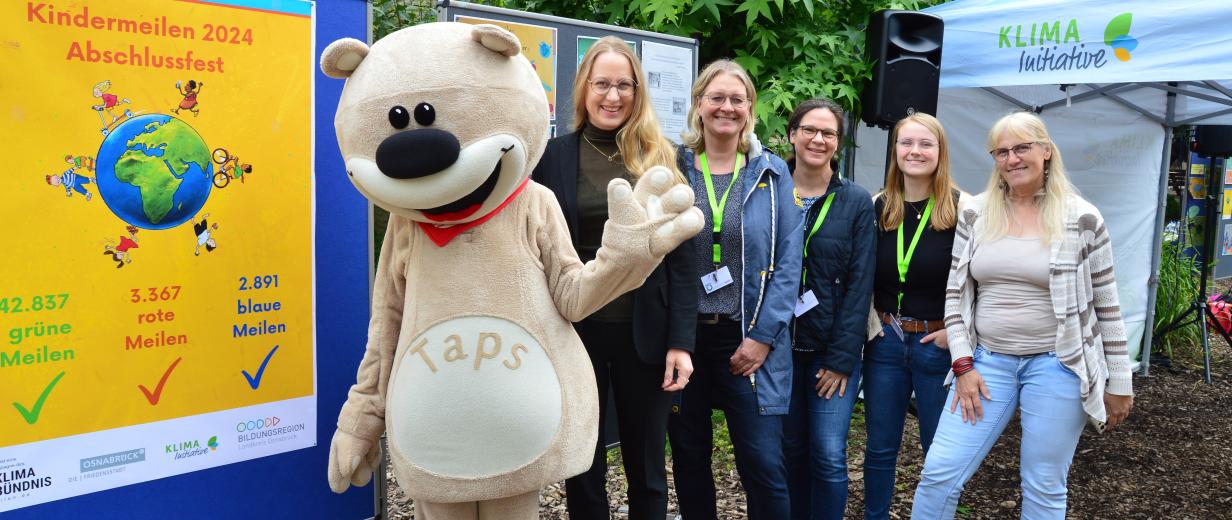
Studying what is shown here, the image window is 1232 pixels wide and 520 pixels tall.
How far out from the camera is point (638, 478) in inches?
105

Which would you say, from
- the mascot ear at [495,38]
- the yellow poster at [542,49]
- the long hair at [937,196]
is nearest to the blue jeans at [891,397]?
the long hair at [937,196]

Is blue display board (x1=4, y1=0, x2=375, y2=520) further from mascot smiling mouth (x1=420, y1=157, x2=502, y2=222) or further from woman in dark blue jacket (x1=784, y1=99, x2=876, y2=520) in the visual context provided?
woman in dark blue jacket (x1=784, y1=99, x2=876, y2=520)

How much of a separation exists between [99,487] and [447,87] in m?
1.53

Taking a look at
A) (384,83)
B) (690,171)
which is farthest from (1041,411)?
(384,83)

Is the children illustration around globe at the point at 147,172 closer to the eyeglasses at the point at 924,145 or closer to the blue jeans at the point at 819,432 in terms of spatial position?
the blue jeans at the point at 819,432

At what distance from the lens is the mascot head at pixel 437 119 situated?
192 centimetres

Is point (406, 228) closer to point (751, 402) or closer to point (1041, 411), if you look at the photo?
point (751, 402)

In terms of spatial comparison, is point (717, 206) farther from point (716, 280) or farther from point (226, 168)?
point (226, 168)

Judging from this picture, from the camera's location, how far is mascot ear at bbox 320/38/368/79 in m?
2.01

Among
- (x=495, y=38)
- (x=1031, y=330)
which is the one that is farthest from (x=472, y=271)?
(x=1031, y=330)

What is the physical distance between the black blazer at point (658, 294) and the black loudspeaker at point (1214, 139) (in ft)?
20.3

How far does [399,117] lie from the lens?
1.94 meters

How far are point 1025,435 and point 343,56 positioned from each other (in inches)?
89.7

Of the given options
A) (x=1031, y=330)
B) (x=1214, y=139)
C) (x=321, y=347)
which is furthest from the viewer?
(x=1214, y=139)
